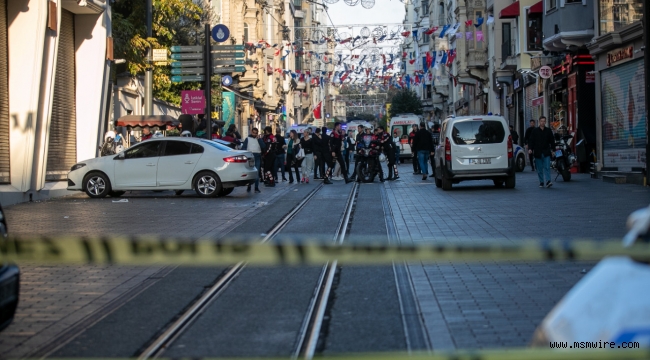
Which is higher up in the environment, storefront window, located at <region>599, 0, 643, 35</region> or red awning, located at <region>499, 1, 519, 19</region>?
red awning, located at <region>499, 1, 519, 19</region>

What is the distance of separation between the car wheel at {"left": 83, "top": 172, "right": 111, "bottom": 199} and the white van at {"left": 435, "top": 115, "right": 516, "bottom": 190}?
8.02m

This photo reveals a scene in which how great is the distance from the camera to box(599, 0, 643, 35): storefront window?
2472cm

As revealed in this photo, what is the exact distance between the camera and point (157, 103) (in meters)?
38.8

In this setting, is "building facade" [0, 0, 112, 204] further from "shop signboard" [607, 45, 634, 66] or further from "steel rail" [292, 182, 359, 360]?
"shop signboard" [607, 45, 634, 66]

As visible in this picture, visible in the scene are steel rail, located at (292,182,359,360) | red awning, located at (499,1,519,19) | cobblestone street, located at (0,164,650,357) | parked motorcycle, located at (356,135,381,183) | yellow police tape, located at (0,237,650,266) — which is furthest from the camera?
red awning, located at (499,1,519,19)

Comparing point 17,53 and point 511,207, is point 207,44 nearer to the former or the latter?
point 17,53

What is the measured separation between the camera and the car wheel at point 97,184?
21828mm

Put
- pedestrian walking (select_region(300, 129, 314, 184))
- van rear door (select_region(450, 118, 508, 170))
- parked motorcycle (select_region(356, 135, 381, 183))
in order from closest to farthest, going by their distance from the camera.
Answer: van rear door (select_region(450, 118, 508, 170)) < parked motorcycle (select_region(356, 135, 381, 183)) < pedestrian walking (select_region(300, 129, 314, 184))

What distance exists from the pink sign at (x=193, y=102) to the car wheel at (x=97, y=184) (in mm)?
5843

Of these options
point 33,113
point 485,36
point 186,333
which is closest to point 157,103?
point 33,113

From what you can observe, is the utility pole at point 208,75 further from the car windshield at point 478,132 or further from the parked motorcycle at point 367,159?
the car windshield at point 478,132

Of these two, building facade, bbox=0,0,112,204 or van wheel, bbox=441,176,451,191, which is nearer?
building facade, bbox=0,0,112,204

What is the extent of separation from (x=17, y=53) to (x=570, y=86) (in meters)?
20.5

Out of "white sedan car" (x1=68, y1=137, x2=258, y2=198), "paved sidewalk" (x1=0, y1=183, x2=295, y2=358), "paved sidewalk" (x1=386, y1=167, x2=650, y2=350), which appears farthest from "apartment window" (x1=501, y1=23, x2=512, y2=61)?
"white sedan car" (x1=68, y1=137, x2=258, y2=198)
